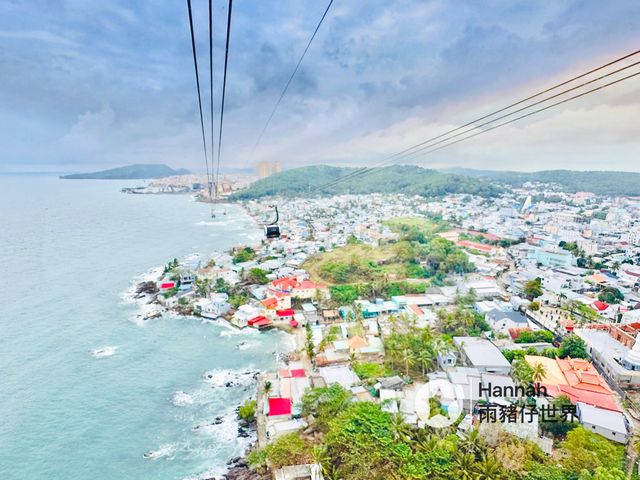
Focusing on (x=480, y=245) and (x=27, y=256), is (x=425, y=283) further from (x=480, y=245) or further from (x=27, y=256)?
(x=27, y=256)

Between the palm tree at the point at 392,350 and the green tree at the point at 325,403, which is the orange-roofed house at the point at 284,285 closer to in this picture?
the palm tree at the point at 392,350

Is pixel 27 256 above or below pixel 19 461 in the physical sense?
above

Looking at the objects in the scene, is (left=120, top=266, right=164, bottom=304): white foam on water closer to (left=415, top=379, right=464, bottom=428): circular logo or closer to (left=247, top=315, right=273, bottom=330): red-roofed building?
(left=247, top=315, right=273, bottom=330): red-roofed building

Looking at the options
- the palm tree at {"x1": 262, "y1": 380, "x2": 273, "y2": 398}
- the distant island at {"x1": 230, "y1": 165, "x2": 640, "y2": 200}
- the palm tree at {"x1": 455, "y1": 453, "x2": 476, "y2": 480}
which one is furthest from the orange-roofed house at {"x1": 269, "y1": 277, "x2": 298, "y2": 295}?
the distant island at {"x1": 230, "y1": 165, "x2": 640, "y2": 200}

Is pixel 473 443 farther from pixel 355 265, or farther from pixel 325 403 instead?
pixel 355 265

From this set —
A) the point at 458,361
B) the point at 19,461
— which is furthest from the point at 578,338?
the point at 19,461

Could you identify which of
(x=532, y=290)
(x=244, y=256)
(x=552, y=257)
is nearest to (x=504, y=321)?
(x=532, y=290)

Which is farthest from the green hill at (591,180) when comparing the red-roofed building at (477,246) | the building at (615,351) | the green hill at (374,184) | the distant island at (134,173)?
the distant island at (134,173)
